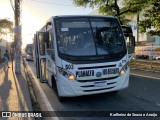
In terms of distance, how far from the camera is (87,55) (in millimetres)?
9320

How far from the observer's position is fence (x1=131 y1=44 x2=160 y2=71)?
2214 centimetres

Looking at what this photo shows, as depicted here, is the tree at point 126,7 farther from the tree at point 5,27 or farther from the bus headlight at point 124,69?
the tree at point 5,27

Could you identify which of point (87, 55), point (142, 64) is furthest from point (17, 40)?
point (87, 55)

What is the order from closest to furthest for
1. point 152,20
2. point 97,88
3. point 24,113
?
1. point 24,113
2. point 97,88
3. point 152,20

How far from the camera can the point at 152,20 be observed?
20.7 m

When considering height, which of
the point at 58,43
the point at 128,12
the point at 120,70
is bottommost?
the point at 120,70

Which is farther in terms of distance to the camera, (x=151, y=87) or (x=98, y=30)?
(x=151, y=87)

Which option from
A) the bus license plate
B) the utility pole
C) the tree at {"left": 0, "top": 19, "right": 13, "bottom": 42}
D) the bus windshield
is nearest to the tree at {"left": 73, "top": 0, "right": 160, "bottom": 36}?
the utility pole

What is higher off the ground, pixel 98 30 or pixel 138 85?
pixel 98 30

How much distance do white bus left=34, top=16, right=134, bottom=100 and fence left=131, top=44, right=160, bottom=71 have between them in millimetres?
11649

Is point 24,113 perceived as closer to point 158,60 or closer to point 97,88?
point 97,88

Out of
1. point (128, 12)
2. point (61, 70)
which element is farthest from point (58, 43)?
point (128, 12)

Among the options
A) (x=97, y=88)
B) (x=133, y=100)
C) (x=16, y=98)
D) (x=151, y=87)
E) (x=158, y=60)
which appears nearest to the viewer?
(x=97, y=88)

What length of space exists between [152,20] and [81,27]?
1201 centimetres
